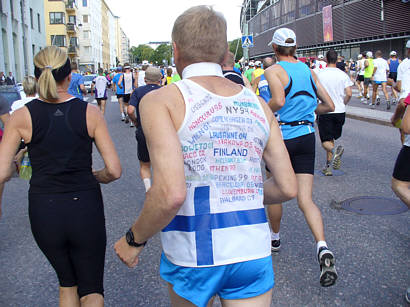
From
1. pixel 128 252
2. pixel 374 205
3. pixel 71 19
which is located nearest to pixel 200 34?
pixel 128 252

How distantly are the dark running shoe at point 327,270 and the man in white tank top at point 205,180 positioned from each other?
155 cm

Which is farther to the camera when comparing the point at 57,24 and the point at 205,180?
the point at 57,24

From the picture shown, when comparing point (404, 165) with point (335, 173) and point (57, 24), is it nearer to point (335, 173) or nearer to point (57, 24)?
point (335, 173)

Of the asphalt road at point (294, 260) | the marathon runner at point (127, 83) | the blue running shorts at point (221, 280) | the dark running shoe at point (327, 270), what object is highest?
the marathon runner at point (127, 83)

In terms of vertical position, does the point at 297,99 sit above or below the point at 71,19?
below

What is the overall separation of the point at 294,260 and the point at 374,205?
2.12 m

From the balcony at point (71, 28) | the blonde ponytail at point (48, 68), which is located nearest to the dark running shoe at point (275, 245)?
the blonde ponytail at point (48, 68)

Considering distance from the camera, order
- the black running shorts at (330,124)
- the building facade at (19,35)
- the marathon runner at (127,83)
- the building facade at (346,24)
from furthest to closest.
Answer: the building facade at (19,35)
the building facade at (346,24)
the marathon runner at (127,83)
the black running shorts at (330,124)

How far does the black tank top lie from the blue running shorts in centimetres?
93

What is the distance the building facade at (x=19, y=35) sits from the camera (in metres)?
34.1

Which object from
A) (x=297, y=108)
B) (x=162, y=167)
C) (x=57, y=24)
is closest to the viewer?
(x=162, y=167)

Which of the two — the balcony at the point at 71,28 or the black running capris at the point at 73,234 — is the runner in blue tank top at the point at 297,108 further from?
the balcony at the point at 71,28

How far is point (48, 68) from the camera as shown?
8.32 feet

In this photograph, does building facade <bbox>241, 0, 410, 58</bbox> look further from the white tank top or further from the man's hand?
the man's hand
